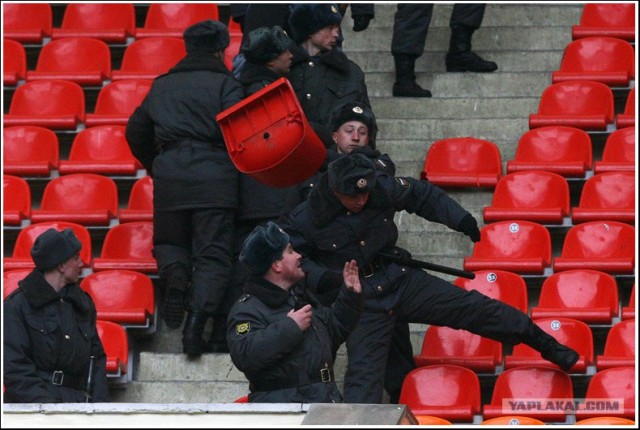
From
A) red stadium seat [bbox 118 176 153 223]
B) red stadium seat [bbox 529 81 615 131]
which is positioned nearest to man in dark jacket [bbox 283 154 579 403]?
red stadium seat [bbox 118 176 153 223]

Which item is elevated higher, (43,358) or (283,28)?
(283,28)

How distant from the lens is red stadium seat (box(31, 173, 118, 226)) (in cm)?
1005

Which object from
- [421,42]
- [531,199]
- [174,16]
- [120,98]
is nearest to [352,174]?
[531,199]

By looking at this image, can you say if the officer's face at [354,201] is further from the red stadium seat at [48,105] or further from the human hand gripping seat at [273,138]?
the red stadium seat at [48,105]

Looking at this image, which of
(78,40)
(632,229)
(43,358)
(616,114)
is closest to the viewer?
(43,358)

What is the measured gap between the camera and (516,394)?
8.43m

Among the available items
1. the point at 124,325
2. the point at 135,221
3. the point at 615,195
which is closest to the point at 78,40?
the point at 135,221

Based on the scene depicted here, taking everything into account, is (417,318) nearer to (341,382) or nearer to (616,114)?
(341,382)

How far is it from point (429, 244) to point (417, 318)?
4.18ft

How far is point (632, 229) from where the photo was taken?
9461 mm

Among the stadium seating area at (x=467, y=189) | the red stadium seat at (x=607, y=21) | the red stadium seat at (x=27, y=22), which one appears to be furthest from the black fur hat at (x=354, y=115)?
the red stadium seat at (x=27, y=22)

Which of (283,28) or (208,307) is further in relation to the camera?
(283,28)

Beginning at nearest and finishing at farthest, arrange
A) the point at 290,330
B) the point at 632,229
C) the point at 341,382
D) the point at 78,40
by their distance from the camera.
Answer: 1. the point at 290,330
2. the point at 341,382
3. the point at 632,229
4. the point at 78,40

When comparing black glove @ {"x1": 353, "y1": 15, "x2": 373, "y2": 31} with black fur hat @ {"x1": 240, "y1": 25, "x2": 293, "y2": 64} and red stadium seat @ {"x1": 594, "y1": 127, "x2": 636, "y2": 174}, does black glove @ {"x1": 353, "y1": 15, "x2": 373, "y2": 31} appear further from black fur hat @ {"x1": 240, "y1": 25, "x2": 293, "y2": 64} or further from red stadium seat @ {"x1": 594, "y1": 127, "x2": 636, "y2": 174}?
red stadium seat @ {"x1": 594, "y1": 127, "x2": 636, "y2": 174}
